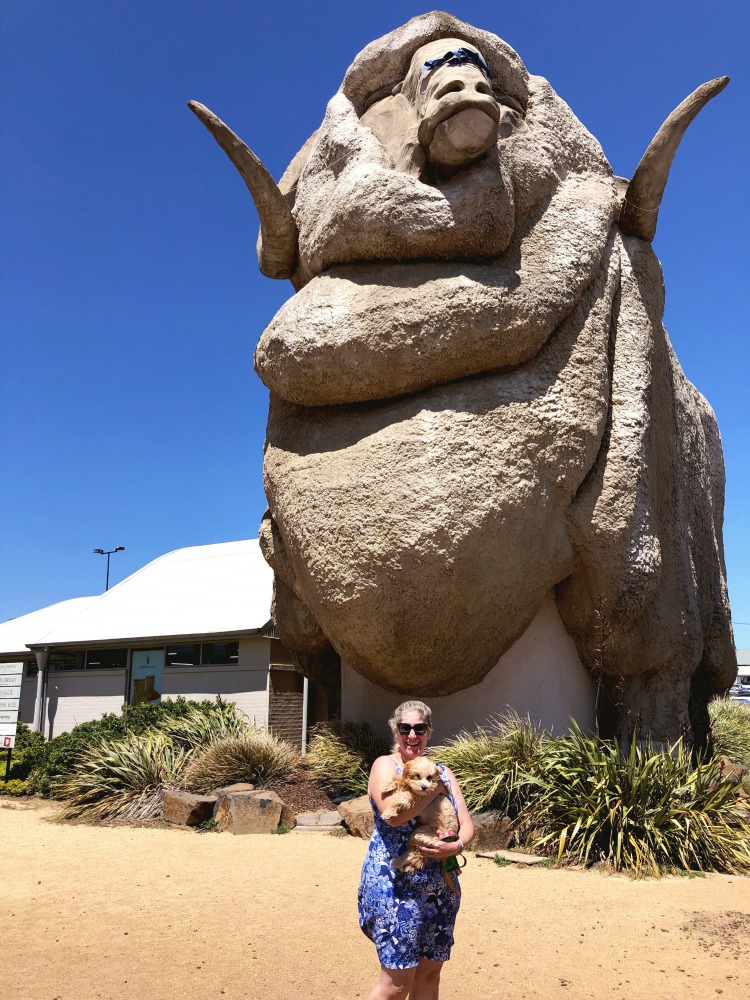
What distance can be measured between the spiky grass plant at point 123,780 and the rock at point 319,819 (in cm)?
166

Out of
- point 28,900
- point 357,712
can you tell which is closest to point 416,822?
point 28,900

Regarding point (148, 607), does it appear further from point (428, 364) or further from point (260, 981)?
point (260, 981)

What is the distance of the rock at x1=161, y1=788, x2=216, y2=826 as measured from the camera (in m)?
8.09

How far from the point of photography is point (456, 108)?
8.06 metres

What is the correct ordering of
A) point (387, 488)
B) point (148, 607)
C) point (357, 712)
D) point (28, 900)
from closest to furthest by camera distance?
point (28, 900) → point (387, 488) → point (357, 712) → point (148, 607)

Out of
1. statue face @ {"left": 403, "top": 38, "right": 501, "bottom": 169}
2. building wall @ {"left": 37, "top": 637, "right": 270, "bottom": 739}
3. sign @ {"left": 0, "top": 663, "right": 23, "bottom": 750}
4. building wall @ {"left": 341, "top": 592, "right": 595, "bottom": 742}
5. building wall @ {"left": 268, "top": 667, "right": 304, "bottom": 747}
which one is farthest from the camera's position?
building wall @ {"left": 37, "top": 637, "right": 270, "bottom": 739}

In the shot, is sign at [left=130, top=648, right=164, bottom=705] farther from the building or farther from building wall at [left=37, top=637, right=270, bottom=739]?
building wall at [left=37, top=637, right=270, bottom=739]

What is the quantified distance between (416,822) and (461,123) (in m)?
6.88

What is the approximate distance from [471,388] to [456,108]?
2663 mm

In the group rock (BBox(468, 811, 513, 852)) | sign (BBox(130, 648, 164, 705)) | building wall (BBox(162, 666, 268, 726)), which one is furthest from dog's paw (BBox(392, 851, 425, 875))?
sign (BBox(130, 648, 164, 705))

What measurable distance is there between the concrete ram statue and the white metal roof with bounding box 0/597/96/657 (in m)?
14.4

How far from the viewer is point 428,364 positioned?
26.4 ft

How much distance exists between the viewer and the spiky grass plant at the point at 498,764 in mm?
7117

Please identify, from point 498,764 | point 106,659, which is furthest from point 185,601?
point 498,764
